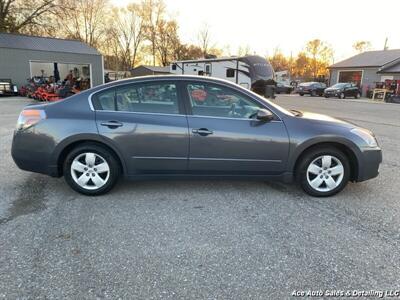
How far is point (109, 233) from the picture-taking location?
309cm

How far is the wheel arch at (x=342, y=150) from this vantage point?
12.9 feet

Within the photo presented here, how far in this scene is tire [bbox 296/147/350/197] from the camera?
397cm

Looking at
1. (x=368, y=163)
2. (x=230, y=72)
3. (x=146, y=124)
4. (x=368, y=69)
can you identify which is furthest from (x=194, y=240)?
(x=368, y=69)

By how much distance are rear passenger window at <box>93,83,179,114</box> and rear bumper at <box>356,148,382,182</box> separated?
245 centimetres

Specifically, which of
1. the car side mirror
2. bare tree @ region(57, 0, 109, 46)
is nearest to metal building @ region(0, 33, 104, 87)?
the car side mirror

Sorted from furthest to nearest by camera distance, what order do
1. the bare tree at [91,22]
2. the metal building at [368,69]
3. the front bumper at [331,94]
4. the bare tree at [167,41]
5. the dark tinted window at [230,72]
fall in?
the bare tree at [167,41] < the bare tree at [91,22] < the metal building at [368,69] < the front bumper at [331,94] < the dark tinted window at [230,72]

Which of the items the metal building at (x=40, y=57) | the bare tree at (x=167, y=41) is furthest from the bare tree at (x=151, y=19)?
the metal building at (x=40, y=57)

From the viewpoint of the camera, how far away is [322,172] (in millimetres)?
4000

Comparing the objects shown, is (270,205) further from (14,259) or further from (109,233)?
(14,259)

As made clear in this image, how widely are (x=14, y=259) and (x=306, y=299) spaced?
2.38 metres

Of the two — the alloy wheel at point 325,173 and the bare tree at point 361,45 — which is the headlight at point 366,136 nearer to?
the alloy wheel at point 325,173

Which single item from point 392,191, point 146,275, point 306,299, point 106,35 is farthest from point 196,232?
point 106,35

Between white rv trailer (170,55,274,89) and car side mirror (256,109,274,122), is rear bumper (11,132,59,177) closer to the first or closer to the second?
car side mirror (256,109,274,122)

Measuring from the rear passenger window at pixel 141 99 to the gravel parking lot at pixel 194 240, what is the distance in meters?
1.13
